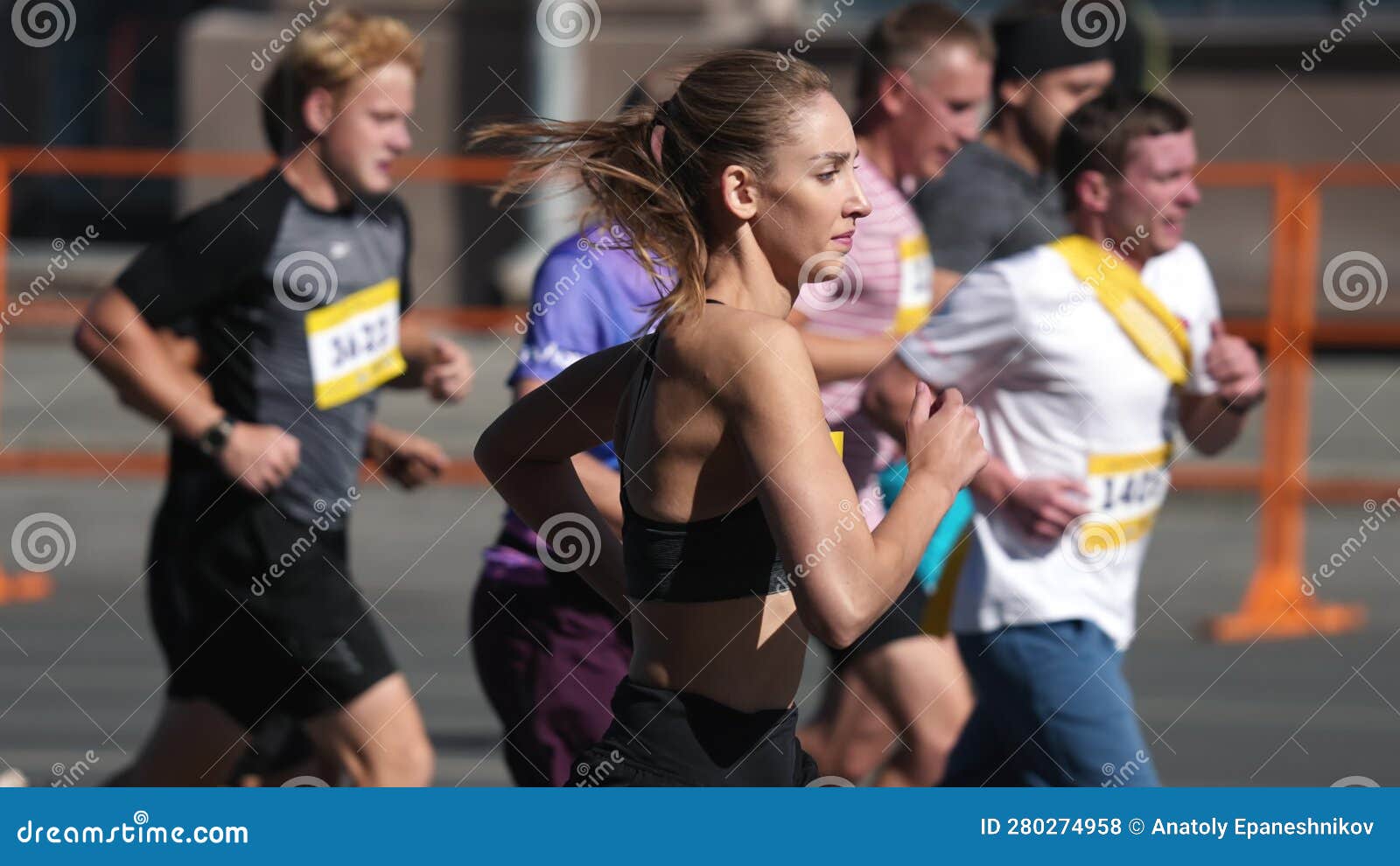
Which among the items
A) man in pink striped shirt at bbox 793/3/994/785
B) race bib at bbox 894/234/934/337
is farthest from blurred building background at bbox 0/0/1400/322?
race bib at bbox 894/234/934/337

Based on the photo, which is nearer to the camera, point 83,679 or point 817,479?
point 817,479

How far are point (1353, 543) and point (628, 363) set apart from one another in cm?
742

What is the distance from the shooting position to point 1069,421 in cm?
397

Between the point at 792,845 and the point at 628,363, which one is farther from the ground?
the point at 628,363

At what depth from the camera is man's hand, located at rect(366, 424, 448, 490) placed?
15.1 feet

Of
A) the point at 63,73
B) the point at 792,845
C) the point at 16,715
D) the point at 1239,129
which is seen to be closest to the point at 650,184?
the point at 792,845

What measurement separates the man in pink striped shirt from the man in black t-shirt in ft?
2.82

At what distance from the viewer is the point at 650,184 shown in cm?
280

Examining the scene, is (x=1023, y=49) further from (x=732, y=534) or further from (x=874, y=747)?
(x=732, y=534)

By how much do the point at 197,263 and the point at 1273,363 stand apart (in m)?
6.10
